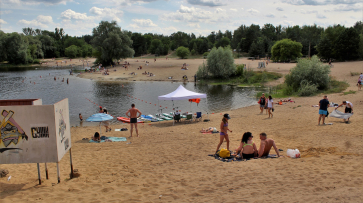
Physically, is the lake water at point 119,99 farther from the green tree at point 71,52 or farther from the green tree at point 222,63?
the green tree at point 71,52

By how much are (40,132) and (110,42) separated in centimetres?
6876

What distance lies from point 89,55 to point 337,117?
405 ft

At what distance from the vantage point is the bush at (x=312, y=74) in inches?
1175

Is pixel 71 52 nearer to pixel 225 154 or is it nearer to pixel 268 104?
pixel 268 104

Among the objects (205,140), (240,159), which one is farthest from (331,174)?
(205,140)

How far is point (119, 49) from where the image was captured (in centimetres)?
7219

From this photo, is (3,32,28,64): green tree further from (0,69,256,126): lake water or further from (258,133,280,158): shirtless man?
(258,133,280,158): shirtless man

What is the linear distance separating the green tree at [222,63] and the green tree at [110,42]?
32732mm

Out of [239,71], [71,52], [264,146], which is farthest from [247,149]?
[71,52]

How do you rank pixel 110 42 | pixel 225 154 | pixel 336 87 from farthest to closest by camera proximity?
pixel 110 42 → pixel 336 87 → pixel 225 154

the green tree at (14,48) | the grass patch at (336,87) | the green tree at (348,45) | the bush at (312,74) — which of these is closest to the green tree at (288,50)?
the green tree at (348,45)

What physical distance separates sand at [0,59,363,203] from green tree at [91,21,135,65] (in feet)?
207

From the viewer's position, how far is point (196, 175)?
773cm

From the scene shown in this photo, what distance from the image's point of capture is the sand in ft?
20.3
